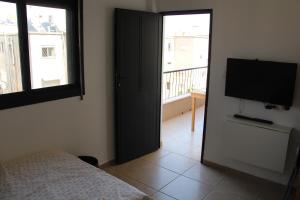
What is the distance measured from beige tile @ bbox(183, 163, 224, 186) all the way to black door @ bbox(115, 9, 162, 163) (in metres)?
0.73

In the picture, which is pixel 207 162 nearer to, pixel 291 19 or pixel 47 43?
pixel 291 19

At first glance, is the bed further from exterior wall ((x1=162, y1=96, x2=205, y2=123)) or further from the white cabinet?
exterior wall ((x1=162, y1=96, x2=205, y2=123))

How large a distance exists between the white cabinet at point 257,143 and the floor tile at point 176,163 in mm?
556

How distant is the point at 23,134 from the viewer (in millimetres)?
2551

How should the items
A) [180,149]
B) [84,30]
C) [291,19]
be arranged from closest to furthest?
[291,19] < [84,30] < [180,149]

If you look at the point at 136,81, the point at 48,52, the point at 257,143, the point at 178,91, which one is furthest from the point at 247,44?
the point at 178,91

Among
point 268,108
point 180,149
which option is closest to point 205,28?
point 180,149

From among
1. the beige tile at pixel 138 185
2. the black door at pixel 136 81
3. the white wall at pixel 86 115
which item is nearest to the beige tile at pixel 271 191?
the beige tile at pixel 138 185

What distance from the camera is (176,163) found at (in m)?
3.60

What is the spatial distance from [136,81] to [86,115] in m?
0.77

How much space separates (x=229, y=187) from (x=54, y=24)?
8.42 feet

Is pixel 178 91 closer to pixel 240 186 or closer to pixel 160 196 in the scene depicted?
→ pixel 240 186

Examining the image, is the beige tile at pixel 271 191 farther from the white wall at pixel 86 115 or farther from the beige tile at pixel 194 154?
the white wall at pixel 86 115

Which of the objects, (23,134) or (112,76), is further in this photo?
(112,76)
